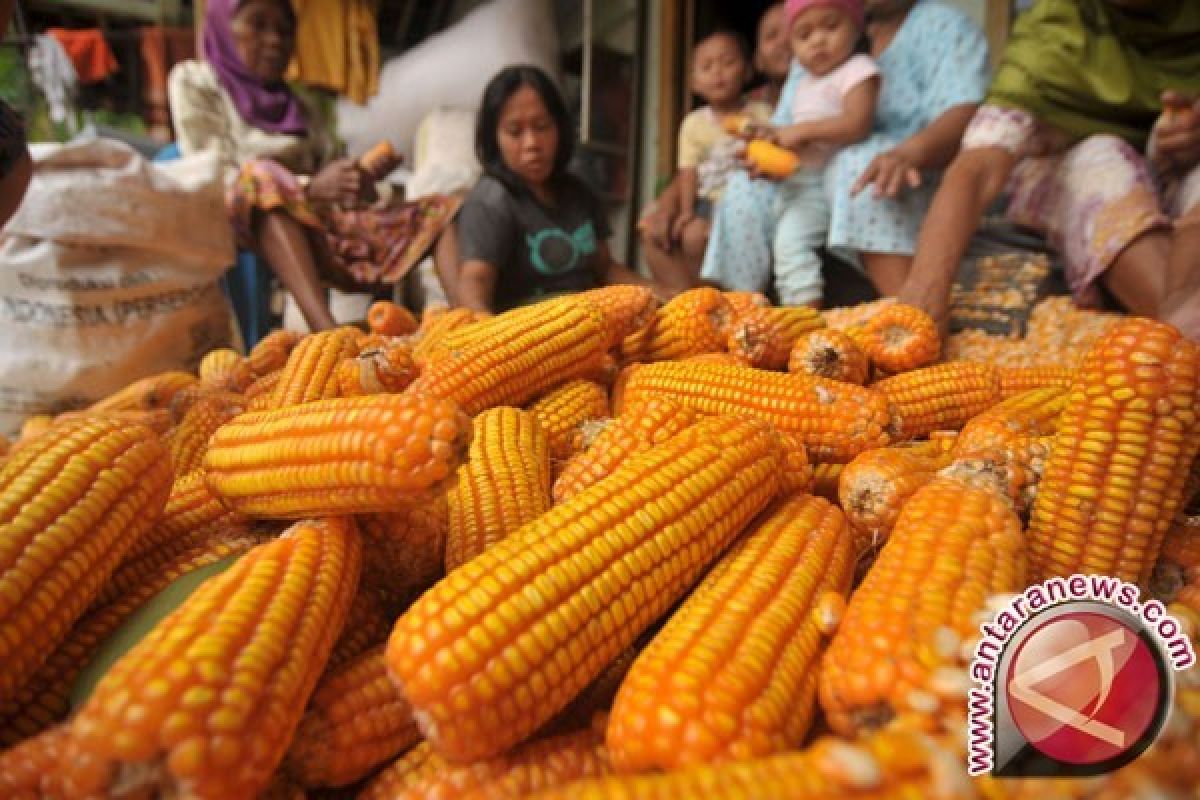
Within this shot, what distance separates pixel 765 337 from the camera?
1.50 metres

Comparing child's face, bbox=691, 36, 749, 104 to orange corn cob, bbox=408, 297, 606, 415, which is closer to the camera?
orange corn cob, bbox=408, 297, 606, 415

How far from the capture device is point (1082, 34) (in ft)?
8.23

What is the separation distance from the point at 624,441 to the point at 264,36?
14.7 ft

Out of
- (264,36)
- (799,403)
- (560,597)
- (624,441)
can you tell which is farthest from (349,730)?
(264,36)

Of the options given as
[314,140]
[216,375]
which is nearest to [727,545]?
[216,375]

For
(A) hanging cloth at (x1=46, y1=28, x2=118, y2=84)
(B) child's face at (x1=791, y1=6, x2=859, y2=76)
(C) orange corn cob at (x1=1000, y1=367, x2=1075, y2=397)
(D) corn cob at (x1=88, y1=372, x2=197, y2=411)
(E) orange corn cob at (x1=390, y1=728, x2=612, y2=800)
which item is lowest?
(D) corn cob at (x1=88, y1=372, x2=197, y2=411)

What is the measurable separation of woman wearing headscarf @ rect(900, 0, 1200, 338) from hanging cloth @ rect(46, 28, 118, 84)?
8.05m

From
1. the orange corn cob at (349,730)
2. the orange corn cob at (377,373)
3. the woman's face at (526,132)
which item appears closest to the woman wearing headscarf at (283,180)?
the woman's face at (526,132)

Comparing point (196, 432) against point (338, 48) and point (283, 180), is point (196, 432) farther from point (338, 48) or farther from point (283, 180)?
point (338, 48)

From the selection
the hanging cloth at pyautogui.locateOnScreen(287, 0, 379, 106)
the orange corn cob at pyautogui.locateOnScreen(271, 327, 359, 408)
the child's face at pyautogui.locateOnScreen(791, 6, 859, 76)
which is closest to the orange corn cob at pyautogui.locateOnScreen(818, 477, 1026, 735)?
the orange corn cob at pyautogui.locateOnScreen(271, 327, 359, 408)

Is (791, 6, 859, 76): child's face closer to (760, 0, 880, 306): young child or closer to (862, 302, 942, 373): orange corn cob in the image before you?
(760, 0, 880, 306): young child

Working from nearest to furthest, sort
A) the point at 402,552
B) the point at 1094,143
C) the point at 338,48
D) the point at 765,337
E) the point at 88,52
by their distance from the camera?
1. the point at 402,552
2. the point at 765,337
3. the point at 1094,143
4. the point at 338,48
5. the point at 88,52

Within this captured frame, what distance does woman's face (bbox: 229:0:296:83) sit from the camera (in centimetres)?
402

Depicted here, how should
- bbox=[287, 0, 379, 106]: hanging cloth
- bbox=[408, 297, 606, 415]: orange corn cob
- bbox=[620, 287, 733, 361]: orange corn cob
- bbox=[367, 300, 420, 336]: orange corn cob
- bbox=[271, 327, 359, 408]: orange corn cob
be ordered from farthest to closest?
bbox=[287, 0, 379, 106]: hanging cloth < bbox=[367, 300, 420, 336]: orange corn cob < bbox=[620, 287, 733, 361]: orange corn cob < bbox=[271, 327, 359, 408]: orange corn cob < bbox=[408, 297, 606, 415]: orange corn cob
